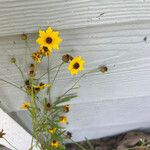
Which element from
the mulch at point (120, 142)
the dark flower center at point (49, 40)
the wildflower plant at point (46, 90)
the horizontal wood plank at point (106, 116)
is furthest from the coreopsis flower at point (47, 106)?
the mulch at point (120, 142)

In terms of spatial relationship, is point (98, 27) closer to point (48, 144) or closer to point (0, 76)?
point (0, 76)

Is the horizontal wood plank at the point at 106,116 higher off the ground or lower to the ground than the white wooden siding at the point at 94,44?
higher

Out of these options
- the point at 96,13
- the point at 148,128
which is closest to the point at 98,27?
the point at 96,13

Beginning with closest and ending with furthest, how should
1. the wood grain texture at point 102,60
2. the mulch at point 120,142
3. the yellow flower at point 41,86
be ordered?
the wood grain texture at point 102,60 < the yellow flower at point 41,86 < the mulch at point 120,142

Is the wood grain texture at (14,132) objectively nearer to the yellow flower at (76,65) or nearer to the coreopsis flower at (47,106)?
the coreopsis flower at (47,106)

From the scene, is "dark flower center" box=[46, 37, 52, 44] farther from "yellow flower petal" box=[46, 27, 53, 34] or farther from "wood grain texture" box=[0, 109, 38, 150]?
"wood grain texture" box=[0, 109, 38, 150]

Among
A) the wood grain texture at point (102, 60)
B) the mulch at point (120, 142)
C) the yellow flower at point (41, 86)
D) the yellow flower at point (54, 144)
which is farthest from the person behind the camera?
the mulch at point (120, 142)
